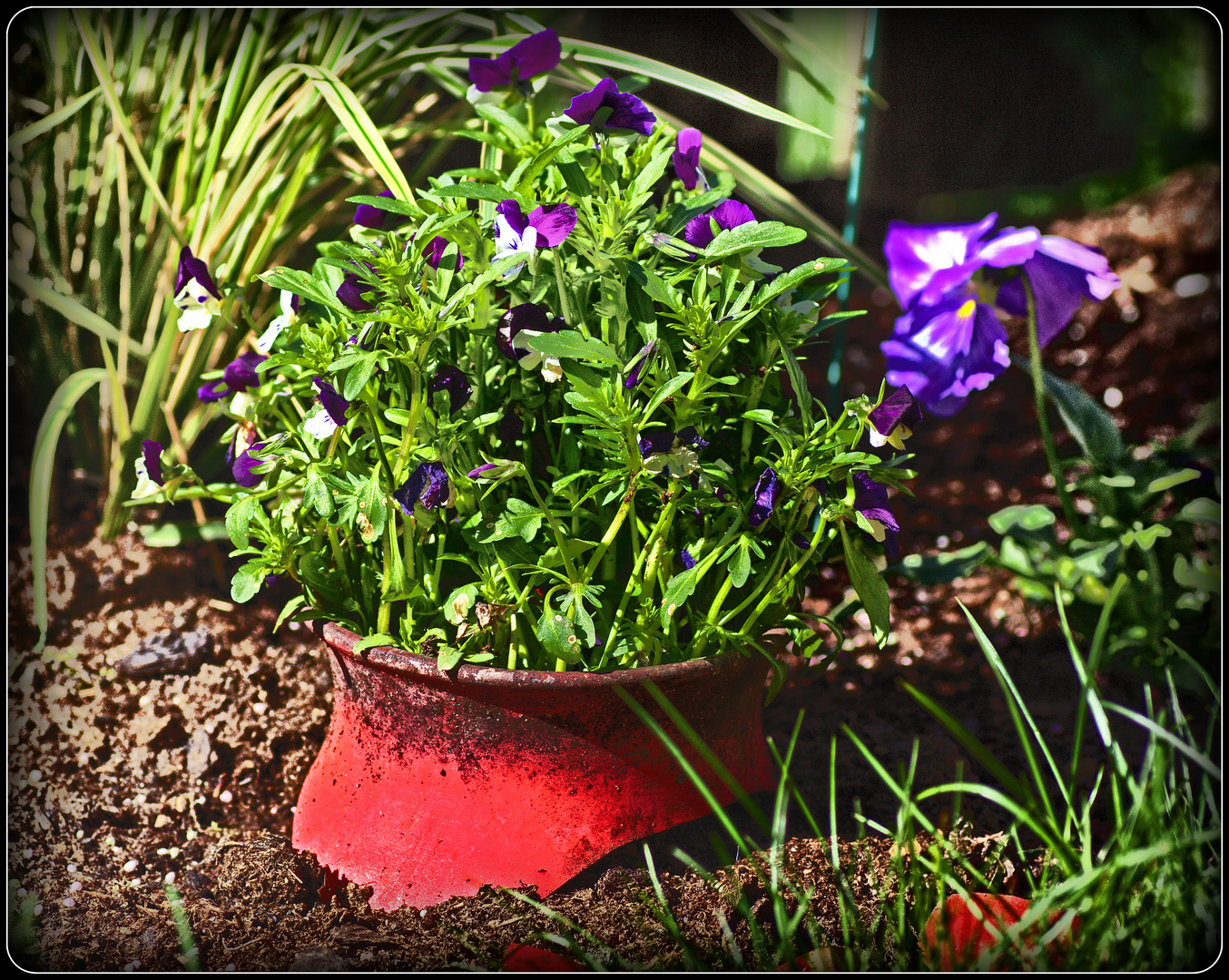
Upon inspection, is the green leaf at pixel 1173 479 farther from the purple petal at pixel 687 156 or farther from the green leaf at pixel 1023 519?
the purple petal at pixel 687 156

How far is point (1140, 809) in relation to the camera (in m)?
0.94

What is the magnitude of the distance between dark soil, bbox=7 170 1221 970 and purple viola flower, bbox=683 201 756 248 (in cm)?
65

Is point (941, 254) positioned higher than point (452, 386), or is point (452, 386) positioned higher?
point (941, 254)

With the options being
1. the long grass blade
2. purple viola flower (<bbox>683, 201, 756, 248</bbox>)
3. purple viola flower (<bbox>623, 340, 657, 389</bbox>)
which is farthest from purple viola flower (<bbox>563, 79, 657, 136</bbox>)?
the long grass blade

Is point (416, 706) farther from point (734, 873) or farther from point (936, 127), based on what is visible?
point (936, 127)

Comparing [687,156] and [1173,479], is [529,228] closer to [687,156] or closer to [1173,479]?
[687,156]

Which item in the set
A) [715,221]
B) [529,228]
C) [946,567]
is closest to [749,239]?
[715,221]

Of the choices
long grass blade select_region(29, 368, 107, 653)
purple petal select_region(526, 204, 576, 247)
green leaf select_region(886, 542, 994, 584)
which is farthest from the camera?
green leaf select_region(886, 542, 994, 584)

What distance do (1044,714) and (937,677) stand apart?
0.17 m

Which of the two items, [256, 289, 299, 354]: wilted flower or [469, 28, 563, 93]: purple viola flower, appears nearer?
[469, 28, 563, 93]: purple viola flower

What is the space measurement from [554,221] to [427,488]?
0.27 meters

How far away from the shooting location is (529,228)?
0.88m

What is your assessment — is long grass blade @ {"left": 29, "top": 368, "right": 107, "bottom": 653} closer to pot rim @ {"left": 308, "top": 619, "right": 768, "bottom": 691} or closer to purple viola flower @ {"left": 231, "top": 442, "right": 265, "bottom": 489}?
purple viola flower @ {"left": 231, "top": 442, "right": 265, "bottom": 489}

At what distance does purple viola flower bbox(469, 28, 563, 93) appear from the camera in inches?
36.6
